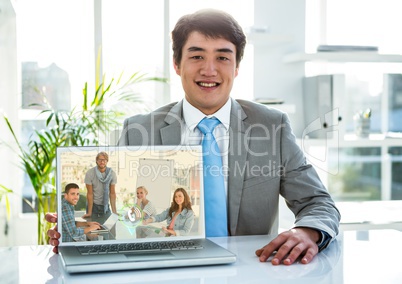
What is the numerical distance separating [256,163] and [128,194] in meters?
0.62

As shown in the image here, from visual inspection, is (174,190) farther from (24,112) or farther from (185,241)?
(24,112)

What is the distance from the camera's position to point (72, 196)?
1306 millimetres

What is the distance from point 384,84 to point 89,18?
81.5 inches

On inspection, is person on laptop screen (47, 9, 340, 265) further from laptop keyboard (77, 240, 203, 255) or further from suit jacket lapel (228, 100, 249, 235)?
laptop keyboard (77, 240, 203, 255)

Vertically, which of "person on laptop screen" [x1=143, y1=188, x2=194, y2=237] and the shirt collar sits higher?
the shirt collar

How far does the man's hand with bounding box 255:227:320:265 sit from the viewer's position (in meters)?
1.29

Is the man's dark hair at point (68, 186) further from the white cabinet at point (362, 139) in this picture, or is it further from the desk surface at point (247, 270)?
the white cabinet at point (362, 139)

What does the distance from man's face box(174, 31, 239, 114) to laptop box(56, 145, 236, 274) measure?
1.67 feet

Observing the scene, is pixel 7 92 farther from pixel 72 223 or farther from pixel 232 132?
pixel 72 223

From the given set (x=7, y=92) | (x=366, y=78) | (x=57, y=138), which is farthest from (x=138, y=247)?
(x=366, y=78)

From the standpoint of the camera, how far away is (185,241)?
1384 millimetres

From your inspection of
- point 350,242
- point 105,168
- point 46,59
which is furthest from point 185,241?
point 46,59

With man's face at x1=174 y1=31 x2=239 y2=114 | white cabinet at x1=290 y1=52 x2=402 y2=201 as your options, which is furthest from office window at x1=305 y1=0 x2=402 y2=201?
man's face at x1=174 y1=31 x2=239 y2=114

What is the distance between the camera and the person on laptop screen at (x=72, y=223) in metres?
1.30
